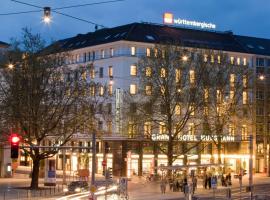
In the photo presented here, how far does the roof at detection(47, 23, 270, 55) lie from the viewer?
97.7 metres

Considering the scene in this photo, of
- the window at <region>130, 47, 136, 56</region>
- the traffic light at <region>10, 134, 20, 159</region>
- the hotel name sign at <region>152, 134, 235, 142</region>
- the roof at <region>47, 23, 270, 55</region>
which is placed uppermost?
the roof at <region>47, 23, 270, 55</region>

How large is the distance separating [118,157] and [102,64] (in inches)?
597

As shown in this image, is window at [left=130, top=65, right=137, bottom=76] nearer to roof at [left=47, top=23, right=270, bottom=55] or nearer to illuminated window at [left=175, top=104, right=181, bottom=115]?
roof at [left=47, top=23, right=270, bottom=55]

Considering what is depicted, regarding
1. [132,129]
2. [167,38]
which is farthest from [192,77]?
[167,38]

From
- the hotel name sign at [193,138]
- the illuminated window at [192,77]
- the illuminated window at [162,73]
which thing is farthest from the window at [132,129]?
the illuminated window at [192,77]

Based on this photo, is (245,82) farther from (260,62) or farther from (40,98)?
(40,98)

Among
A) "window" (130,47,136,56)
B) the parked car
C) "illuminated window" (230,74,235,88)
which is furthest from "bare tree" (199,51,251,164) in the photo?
the parked car

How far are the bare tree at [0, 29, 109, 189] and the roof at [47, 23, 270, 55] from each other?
30124mm

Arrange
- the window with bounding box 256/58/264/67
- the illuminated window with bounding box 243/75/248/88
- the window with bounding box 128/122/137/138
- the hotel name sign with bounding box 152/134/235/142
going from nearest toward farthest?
the window with bounding box 128/122/137/138 < the illuminated window with bounding box 243/75/248/88 < the hotel name sign with bounding box 152/134/235/142 < the window with bounding box 256/58/264/67

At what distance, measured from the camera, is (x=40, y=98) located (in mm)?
61812

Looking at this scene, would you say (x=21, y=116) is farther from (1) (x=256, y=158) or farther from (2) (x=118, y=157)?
(1) (x=256, y=158)

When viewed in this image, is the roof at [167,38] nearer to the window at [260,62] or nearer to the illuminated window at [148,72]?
the window at [260,62]

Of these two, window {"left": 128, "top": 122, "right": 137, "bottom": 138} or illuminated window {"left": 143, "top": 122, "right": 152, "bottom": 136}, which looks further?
window {"left": 128, "top": 122, "right": 137, "bottom": 138}

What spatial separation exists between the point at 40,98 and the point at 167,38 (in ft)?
129
